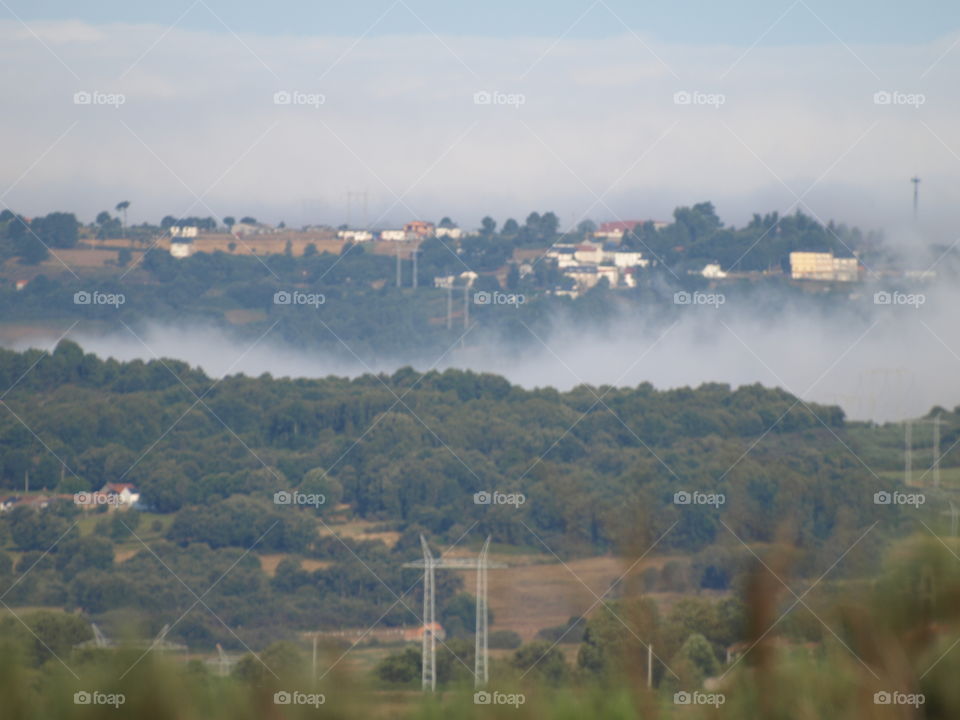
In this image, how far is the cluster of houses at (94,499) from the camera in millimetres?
29589

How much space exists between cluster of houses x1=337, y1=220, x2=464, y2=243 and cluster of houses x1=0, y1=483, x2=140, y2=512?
13986mm

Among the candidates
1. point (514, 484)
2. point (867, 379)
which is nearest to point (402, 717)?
point (514, 484)

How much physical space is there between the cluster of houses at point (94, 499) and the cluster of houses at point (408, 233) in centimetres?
1399

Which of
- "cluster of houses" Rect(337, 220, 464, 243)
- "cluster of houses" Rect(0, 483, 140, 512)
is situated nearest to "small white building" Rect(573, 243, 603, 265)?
"cluster of houses" Rect(337, 220, 464, 243)

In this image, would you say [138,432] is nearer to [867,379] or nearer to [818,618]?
[867,379]

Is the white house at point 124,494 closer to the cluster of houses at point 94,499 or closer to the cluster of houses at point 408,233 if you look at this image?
the cluster of houses at point 94,499

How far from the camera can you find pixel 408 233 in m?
44.8

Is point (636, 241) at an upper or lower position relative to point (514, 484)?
upper

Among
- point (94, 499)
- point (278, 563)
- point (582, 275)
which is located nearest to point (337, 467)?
point (278, 563)

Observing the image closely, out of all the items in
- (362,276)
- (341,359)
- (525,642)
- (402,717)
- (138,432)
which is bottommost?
(525,642)

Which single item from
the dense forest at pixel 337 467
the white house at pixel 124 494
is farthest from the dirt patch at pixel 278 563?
the white house at pixel 124 494

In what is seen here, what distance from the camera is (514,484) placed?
32594mm

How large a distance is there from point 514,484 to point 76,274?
15692 mm

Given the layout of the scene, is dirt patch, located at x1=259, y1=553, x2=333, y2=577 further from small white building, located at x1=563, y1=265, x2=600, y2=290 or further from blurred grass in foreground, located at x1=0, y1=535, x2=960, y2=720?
blurred grass in foreground, located at x1=0, y1=535, x2=960, y2=720
